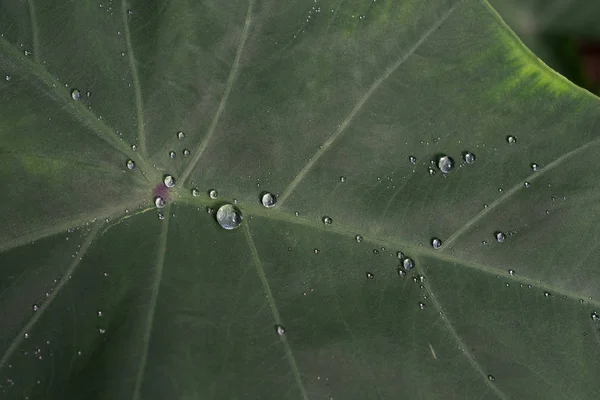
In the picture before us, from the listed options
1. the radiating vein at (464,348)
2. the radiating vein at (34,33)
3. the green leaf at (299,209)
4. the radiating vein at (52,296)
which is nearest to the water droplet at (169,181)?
the green leaf at (299,209)

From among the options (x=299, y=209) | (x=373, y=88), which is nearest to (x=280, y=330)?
(x=299, y=209)

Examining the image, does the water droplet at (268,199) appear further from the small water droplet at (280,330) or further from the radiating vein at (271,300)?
the small water droplet at (280,330)

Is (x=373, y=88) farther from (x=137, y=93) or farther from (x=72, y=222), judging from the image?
(x=72, y=222)

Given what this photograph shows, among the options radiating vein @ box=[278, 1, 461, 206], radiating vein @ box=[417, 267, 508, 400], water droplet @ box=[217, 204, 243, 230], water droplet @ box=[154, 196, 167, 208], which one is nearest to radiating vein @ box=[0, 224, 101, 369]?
water droplet @ box=[154, 196, 167, 208]

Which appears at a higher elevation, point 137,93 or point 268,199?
point 137,93

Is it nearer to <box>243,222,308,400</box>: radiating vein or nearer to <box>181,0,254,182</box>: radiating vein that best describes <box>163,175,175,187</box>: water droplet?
<box>181,0,254,182</box>: radiating vein

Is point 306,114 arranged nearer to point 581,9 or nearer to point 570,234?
point 570,234
